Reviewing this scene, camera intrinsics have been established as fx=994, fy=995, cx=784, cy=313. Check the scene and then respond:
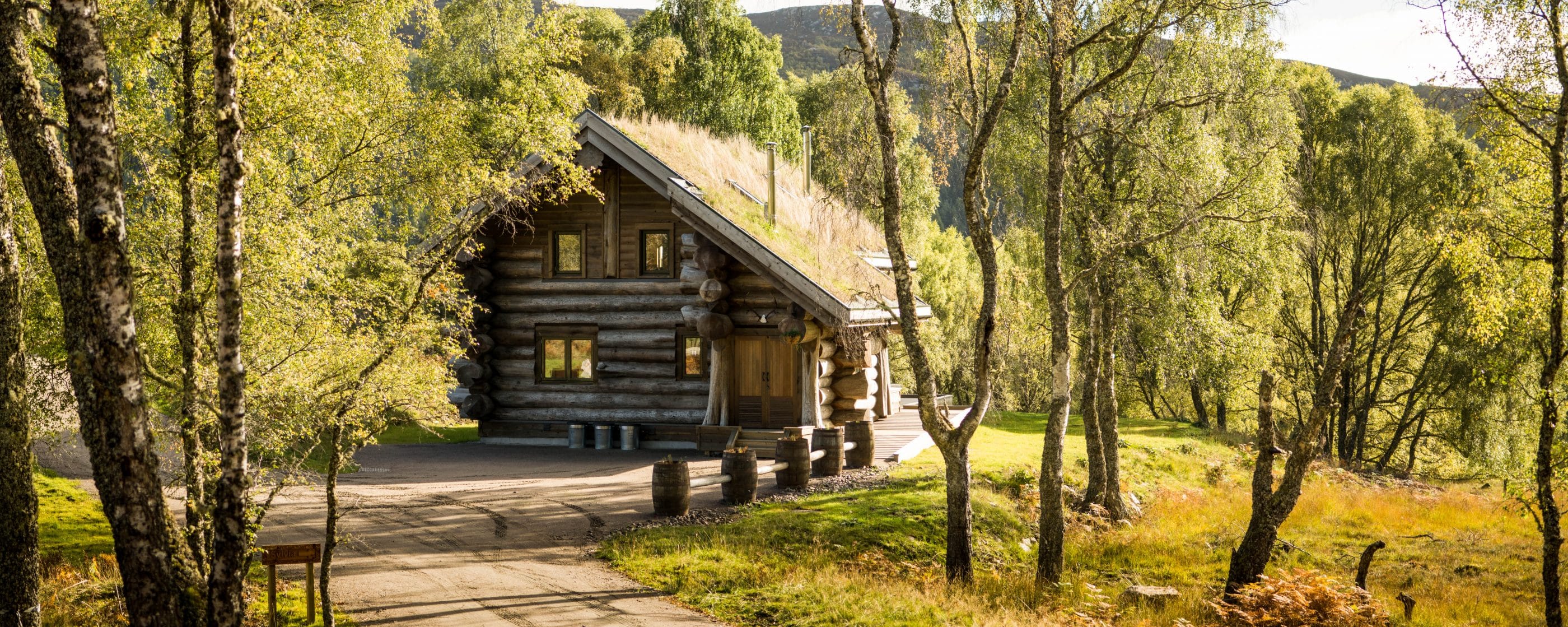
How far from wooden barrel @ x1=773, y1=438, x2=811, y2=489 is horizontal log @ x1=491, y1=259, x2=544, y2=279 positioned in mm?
8434

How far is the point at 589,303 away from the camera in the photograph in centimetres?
2183

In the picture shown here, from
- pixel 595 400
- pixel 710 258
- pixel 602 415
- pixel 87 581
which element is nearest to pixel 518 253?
pixel 595 400

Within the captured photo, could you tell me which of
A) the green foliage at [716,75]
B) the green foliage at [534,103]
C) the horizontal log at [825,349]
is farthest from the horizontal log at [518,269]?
the green foliage at [716,75]

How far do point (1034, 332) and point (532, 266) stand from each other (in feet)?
37.5

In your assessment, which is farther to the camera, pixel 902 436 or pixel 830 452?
pixel 902 436

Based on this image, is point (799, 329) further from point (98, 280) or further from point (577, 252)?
point (98, 280)

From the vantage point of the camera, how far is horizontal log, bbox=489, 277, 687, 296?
2144 cm

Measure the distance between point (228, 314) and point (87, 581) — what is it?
16.2ft

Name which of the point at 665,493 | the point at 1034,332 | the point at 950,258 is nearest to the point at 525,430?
the point at 665,493

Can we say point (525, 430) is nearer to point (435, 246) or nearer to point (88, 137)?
point (435, 246)

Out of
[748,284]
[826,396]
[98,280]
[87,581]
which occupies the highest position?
[748,284]

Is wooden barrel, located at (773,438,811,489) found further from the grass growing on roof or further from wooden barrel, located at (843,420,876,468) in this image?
the grass growing on roof

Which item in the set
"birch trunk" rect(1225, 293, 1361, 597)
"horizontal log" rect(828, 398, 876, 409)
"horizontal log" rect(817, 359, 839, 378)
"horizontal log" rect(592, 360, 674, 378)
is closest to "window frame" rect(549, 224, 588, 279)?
"horizontal log" rect(592, 360, 674, 378)

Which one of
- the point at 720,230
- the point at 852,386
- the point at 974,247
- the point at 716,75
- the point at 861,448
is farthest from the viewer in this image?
the point at 716,75
